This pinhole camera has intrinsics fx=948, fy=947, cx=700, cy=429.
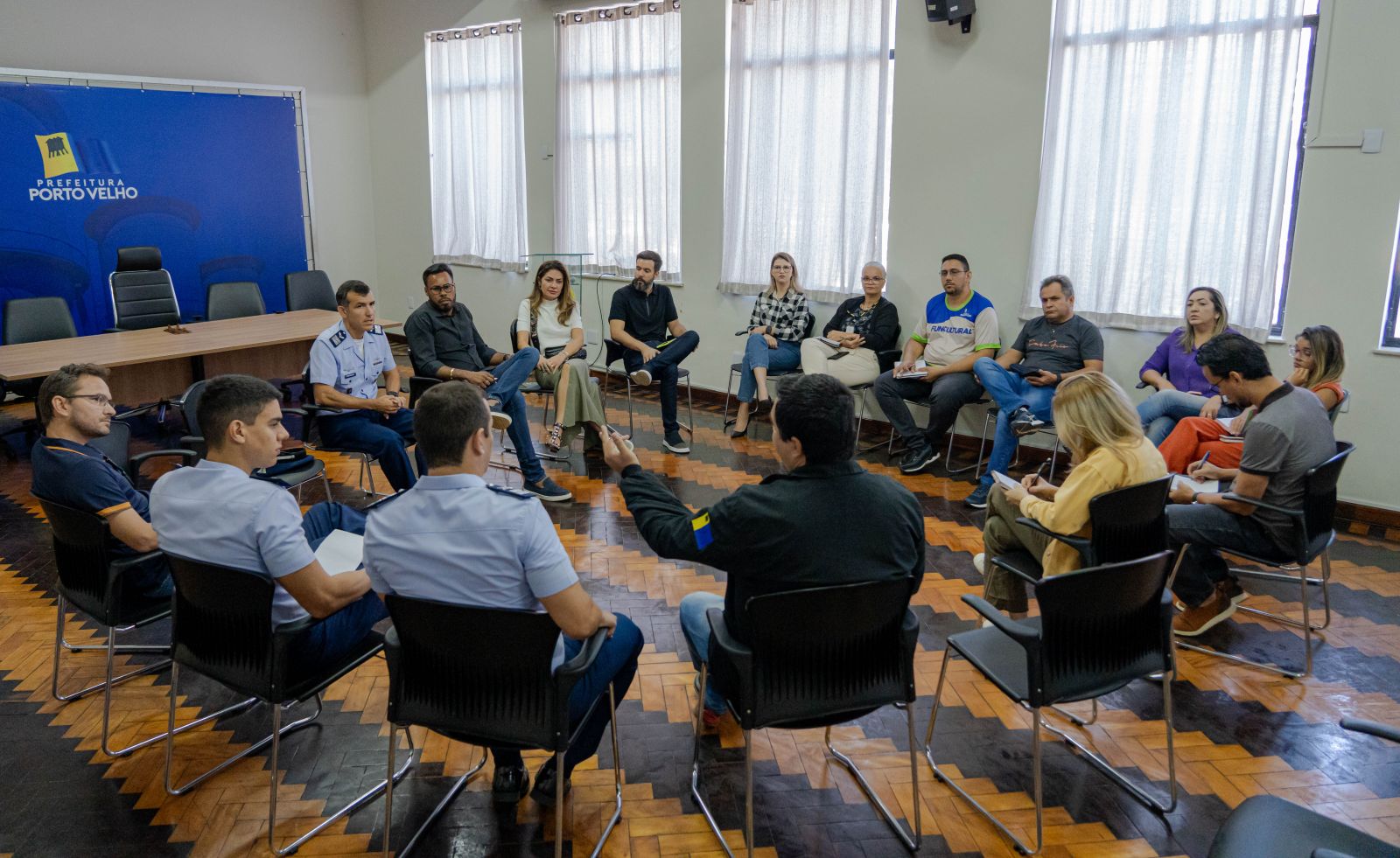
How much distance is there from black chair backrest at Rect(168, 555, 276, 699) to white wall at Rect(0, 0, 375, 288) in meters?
7.38

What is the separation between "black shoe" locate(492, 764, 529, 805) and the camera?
2695 mm

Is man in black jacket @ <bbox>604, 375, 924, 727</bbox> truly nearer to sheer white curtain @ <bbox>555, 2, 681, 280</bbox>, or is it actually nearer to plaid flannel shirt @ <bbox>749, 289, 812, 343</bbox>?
plaid flannel shirt @ <bbox>749, 289, 812, 343</bbox>

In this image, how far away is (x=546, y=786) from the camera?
106 inches

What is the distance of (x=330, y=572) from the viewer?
2.75 metres

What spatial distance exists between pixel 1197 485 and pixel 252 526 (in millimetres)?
3428

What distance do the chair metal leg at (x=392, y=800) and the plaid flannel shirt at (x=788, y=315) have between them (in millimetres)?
4403

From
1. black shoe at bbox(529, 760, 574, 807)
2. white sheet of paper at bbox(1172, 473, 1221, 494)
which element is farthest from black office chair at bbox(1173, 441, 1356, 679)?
black shoe at bbox(529, 760, 574, 807)

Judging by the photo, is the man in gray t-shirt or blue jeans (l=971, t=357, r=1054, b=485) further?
blue jeans (l=971, t=357, r=1054, b=485)

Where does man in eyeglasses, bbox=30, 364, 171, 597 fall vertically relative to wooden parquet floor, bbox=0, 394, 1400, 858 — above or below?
above

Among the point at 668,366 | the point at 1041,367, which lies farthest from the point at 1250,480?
the point at 668,366

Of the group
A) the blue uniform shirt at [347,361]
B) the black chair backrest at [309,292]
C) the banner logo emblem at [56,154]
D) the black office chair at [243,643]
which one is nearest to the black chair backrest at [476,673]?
the black office chair at [243,643]

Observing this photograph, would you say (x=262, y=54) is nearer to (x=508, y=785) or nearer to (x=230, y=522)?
(x=230, y=522)

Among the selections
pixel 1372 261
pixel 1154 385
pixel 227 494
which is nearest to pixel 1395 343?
pixel 1372 261

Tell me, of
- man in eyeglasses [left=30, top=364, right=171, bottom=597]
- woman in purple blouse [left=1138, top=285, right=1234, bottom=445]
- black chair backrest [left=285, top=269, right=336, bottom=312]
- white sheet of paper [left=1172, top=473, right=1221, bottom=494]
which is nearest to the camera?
man in eyeglasses [left=30, top=364, right=171, bottom=597]
